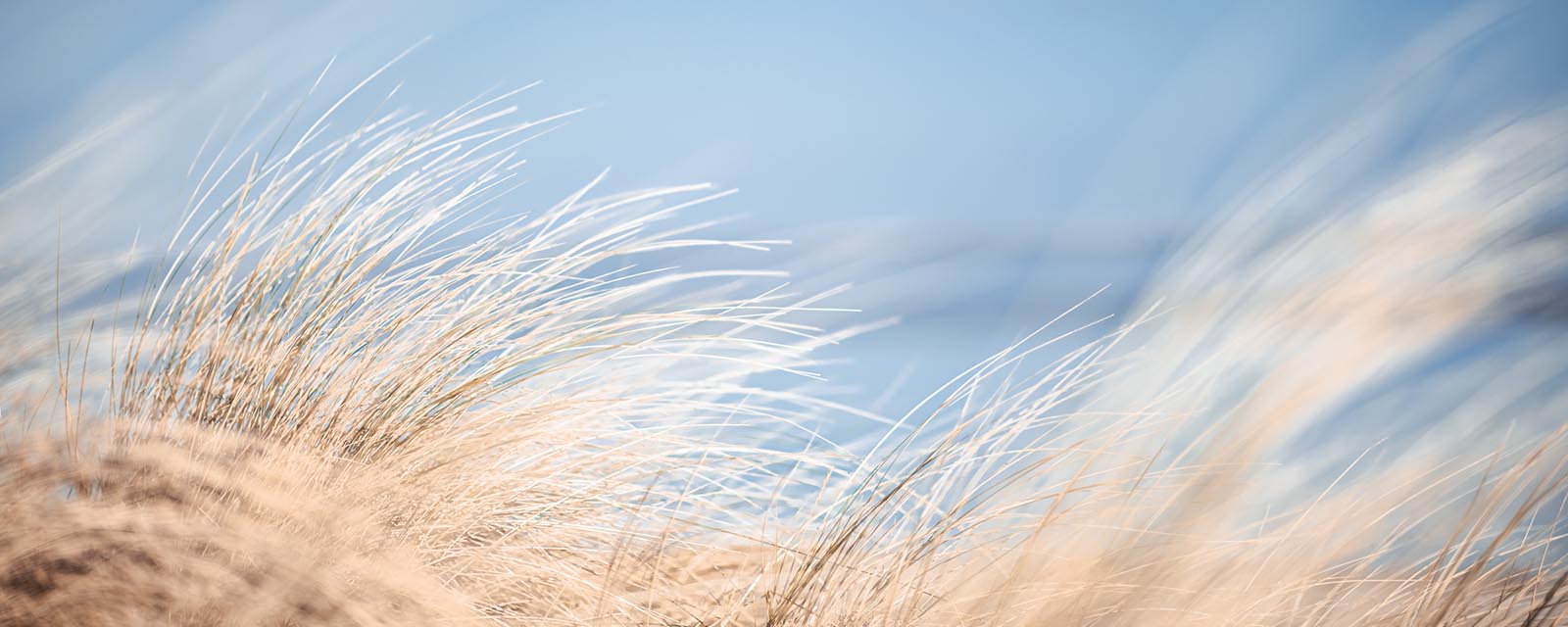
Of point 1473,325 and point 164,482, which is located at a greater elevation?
point 1473,325

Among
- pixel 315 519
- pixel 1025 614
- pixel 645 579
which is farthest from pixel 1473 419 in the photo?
pixel 315 519

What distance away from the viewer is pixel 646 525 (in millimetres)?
1387

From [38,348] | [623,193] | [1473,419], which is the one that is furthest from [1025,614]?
[38,348]

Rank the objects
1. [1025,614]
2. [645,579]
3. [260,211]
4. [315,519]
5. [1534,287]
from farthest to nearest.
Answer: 1. [1534,287]
2. [260,211]
3. [645,579]
4. [1025,614]
5. [315,519]

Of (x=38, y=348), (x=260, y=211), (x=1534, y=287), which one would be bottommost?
(x=38, y=348)

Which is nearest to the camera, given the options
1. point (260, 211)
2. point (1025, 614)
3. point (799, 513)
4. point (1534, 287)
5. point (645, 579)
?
point (1025, 614)

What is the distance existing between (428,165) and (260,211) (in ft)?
0.83

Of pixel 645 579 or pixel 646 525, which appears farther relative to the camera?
pixel 646 525

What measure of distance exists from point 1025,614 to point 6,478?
3.50ft

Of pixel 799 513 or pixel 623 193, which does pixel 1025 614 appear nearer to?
pixel 799 513

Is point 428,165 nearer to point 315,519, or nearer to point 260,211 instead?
point 260,211

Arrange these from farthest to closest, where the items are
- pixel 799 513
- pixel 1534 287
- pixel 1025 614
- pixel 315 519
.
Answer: pixel 1534 287 → pixel 799 513 → pixel 1025 614 → pixel 315 519

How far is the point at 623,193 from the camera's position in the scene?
1.52 m

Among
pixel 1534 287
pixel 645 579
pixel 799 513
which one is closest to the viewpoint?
pixel 645 579
